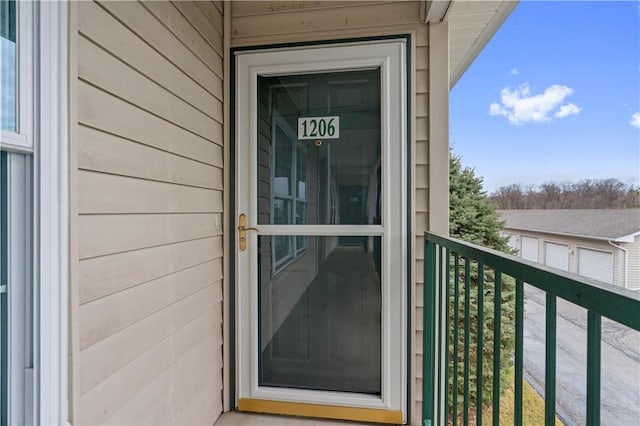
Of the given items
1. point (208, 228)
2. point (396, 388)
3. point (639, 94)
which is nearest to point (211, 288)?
point (208, 228)

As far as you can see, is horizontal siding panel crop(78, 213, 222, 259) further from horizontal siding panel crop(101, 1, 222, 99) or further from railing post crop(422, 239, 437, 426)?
railing post crop(422, 239, 437, 426)

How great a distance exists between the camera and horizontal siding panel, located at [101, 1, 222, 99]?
117 centimetres

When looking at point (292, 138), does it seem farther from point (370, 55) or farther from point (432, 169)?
point (432, 169)

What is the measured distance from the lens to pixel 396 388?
1.91 m

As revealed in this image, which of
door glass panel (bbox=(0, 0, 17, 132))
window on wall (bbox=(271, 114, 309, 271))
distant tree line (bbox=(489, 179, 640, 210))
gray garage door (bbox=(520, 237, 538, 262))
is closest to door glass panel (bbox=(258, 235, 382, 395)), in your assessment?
window on wall (bbox=(271, 114, 309, 271))

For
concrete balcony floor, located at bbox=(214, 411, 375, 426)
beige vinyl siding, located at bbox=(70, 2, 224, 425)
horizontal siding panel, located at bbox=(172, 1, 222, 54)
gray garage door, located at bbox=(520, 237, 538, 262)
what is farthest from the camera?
gray garage door, located at bbox=(520, 237, 538, 262)

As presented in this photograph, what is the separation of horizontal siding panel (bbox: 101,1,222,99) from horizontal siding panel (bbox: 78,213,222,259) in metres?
0.69

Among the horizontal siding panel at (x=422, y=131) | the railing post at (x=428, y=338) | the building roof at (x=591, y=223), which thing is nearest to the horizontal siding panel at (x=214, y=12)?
the horizontal siding panel at (x=422, y=131)

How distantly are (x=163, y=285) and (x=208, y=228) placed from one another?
480 millimetres

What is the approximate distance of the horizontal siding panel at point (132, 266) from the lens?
101cm

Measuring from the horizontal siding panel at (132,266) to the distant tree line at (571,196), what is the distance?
266 cm

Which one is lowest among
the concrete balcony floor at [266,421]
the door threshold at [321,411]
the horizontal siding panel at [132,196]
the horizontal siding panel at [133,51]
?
the concrete balcony floor at [266,421]

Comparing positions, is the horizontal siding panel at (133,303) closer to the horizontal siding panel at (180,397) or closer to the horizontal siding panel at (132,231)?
the horizontal siding panel at (132,231)

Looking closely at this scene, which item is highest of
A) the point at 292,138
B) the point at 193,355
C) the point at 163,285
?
the point at 292,138
